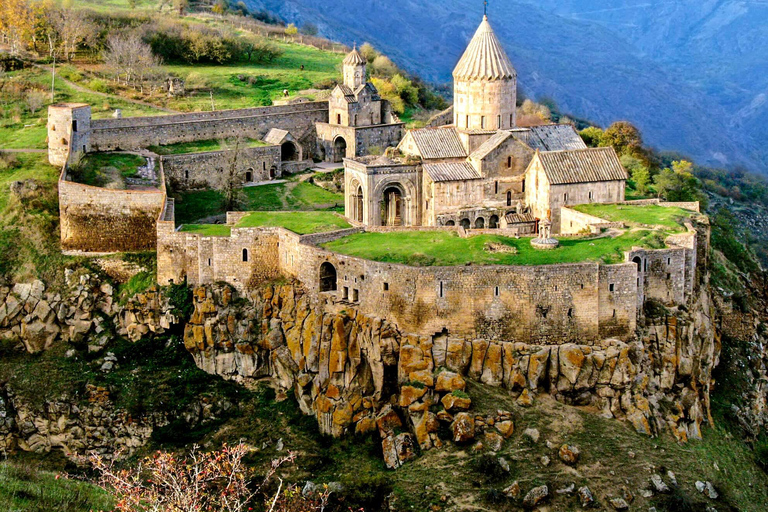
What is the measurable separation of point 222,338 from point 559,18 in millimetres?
40520

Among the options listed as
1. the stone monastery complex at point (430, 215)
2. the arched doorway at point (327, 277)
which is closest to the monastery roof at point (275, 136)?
the stone monastery complex at point (430, 215)

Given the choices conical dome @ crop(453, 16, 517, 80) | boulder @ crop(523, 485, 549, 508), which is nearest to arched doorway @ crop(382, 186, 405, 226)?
conical dome @ crop(453, 16, 517, 80)

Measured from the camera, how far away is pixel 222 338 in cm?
3606

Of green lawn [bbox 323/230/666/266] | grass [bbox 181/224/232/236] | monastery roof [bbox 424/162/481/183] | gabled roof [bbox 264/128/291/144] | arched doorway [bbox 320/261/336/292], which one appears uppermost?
gabled roof [bbox 264/128/291/144]

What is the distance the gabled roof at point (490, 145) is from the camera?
135ft

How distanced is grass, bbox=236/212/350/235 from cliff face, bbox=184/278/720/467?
2.33 meters

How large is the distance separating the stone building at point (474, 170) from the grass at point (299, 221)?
1.60 meters

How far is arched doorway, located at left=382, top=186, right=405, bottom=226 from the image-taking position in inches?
1667

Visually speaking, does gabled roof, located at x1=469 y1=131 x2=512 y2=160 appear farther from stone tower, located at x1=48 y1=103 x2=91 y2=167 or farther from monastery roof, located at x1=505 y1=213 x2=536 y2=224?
stone tower, located at x1=48 y1=103 x2=91 y2=167

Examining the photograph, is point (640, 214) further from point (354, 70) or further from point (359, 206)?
point (354, 70)

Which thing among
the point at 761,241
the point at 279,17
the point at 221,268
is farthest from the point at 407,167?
the point at 279,17

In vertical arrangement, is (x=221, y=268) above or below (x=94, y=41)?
below

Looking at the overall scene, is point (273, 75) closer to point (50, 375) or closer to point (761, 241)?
point (761, 241)

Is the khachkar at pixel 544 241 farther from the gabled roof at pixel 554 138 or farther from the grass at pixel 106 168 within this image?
the grass at pixel 106 168
